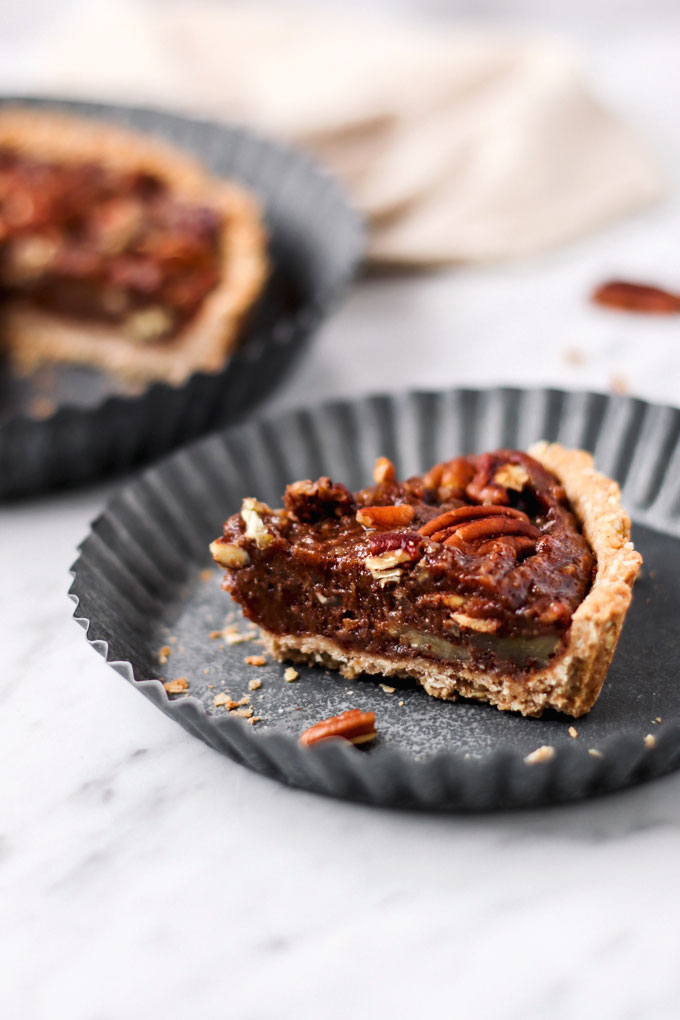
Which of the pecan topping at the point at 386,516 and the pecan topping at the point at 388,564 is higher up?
the pecan topping at the point at 386,516

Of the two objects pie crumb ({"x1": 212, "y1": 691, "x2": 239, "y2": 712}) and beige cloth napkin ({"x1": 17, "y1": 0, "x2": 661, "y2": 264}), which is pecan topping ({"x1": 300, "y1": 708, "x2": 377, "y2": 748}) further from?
beige cloth napkin ({"x1": 17, "y1": 0, "x2": 661, "y2": 264})

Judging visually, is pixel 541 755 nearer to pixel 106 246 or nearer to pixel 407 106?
pixel 106 246

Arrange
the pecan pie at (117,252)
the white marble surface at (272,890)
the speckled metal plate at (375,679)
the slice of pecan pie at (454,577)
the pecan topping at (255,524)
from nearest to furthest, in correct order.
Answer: the white marble surface at (272,890) → the speckled metal plate at (375,679) → the slice of pecan pie at (454,577) → the pecan topping at (255,524) → the pecan pie at (117,252)

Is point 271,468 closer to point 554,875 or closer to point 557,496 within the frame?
point 557,496

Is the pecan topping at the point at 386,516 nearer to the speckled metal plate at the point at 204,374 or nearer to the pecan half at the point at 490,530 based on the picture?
the pecan half at the point at 490,530

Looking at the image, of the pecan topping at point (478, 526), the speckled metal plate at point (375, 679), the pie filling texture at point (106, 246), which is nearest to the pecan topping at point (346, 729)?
the speckled metal plate at point (375, 679)

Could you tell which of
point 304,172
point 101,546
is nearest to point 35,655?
point 101,546
